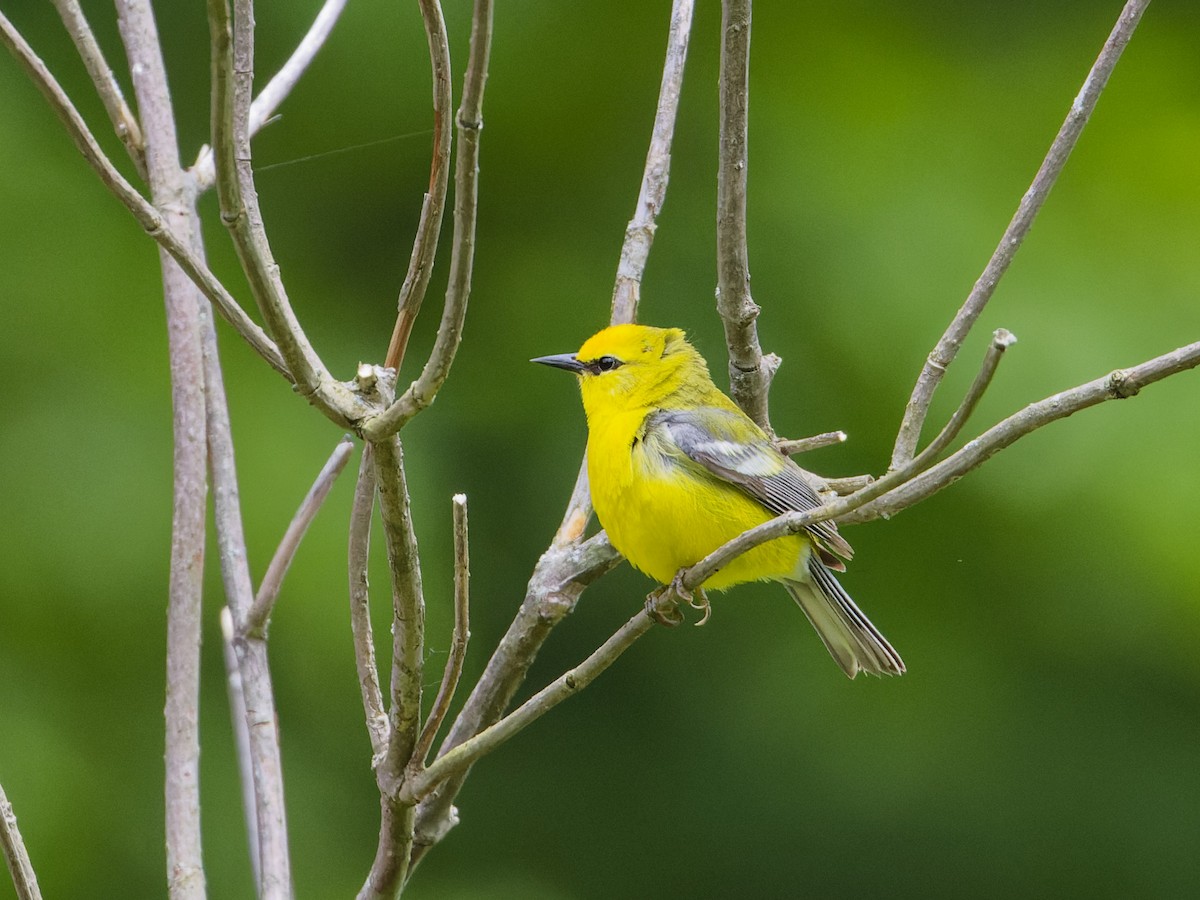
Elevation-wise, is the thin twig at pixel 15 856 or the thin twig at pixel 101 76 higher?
the thin twig at pixel 101 76

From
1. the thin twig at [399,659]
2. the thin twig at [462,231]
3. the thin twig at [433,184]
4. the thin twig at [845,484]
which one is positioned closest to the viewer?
the thin twig at [462,231]

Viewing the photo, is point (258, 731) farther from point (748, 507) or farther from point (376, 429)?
point (748, 507)

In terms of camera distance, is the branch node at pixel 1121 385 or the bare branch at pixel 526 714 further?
the bare branch at pixel 526 714

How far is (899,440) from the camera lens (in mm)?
1605

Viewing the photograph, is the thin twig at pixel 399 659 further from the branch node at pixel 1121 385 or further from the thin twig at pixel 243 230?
the branch node at pixel 1121 385

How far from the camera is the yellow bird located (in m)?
2.44

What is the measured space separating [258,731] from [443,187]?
0.75m

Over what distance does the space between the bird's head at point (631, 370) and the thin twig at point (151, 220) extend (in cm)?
138

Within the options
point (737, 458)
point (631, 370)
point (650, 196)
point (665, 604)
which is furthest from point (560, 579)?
point (631, 370)

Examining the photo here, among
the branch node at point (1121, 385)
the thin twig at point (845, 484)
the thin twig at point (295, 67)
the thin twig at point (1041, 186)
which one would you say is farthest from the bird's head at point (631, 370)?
the branch node at point (1121, 385)

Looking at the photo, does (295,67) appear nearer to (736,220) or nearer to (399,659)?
(736,220)

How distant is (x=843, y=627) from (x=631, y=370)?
0.71 meters

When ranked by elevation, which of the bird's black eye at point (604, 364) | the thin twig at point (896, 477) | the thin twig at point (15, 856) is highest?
the thin twig at point (896, 477)

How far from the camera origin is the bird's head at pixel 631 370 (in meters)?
2.80
